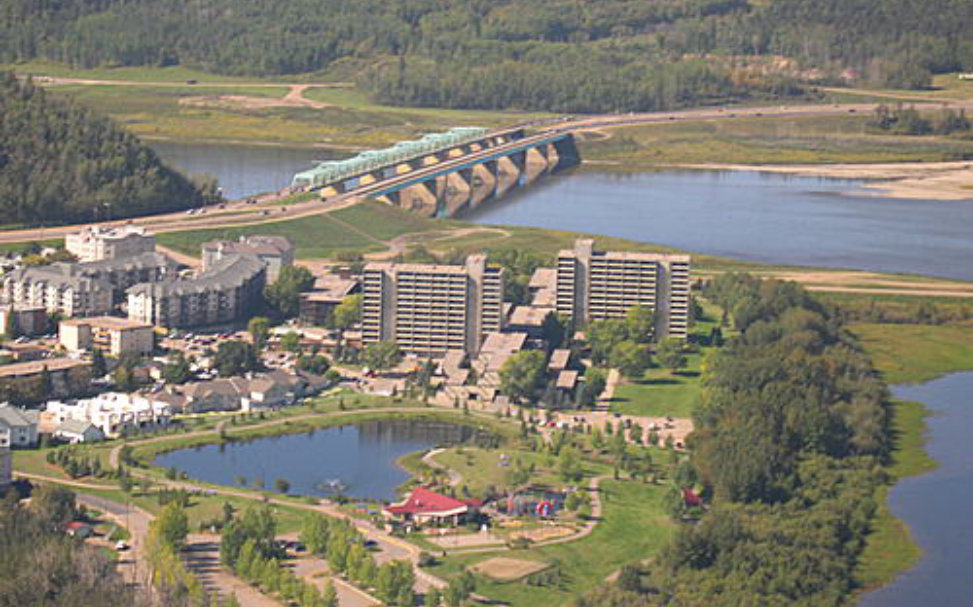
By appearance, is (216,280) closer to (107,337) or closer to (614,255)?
(107,337)

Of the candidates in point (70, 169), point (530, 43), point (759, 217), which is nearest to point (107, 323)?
point (70, 169)

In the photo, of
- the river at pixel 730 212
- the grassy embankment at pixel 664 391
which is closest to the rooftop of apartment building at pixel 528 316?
the grassy embankment at pixel 664 391

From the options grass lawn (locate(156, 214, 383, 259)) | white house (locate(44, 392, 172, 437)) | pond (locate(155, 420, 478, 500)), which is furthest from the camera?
grass lawn (locate(156, 214, 383, 259))

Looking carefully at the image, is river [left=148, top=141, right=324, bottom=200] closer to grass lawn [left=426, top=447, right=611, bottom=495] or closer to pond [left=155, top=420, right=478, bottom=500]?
pond [left=155, top=420, right=478, bottom=500]

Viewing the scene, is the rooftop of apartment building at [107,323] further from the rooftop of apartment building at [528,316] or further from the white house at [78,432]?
the rooftop of apartment building at [528,316]

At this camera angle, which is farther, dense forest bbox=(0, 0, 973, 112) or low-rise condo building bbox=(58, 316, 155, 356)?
dense forest bbox=(0, 0, 973, 112)

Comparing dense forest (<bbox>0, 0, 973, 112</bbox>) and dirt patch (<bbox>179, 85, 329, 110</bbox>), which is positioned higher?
dense forest (<bbox>0, 0, 973, 112</bbox>)

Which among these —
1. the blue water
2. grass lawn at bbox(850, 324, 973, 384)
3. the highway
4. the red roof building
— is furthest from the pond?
the blue water

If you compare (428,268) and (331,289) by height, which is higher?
(428,268)

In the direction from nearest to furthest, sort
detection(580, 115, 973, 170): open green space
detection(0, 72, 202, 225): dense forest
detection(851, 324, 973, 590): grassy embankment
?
1. detection(851, 324, 973, 590): grassy embankment
2. detection(0, 72, 202, 225): dense forest
3. detection(580, 115, 973, 170): open green space
